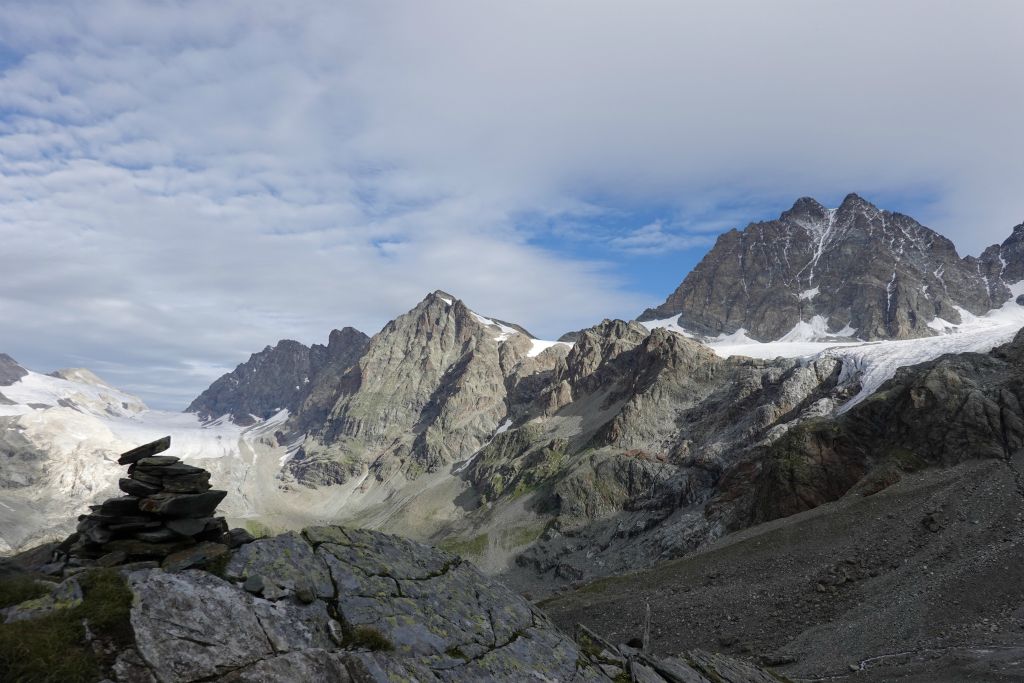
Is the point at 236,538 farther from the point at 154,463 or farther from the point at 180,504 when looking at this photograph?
the point at 154,463

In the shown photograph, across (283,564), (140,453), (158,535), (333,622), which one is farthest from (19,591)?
(333,622)

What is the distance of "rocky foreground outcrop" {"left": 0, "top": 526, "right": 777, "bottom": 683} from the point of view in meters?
10.5

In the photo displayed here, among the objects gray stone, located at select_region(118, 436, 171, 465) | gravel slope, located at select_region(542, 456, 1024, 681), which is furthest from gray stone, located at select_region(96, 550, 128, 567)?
gravel slope, located at select_region(542, 456, 1024, 681)

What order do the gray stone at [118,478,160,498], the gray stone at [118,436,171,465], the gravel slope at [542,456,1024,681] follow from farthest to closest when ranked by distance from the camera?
1. the gravel slope at [542,456,1024,681]
2. the gray stone at [118,436,171,465]
3. the gray stone at [118,478,160,498]

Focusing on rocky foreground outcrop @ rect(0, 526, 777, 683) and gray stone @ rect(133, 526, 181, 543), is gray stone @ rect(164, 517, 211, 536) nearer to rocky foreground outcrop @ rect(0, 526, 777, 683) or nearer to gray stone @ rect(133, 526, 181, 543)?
gray stone @ rect(133, 526, 181, 543)

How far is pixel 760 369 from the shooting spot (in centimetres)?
15562

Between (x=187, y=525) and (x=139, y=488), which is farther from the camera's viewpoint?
(x=139, y=488)

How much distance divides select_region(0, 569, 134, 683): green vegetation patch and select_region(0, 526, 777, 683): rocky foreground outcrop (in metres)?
0.08

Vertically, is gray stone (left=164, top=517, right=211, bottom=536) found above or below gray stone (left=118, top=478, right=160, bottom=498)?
below

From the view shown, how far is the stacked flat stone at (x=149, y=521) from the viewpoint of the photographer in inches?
535

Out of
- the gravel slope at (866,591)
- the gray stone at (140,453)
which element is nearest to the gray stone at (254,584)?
the gray stone at (140,453)

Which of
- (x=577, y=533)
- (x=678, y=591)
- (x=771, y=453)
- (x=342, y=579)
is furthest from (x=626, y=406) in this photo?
(x=342, y=579)

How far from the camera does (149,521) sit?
1395 centimetres

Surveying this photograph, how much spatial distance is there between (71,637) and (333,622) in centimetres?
472
